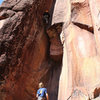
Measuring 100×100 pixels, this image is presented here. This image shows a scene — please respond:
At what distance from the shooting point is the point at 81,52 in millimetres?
6133

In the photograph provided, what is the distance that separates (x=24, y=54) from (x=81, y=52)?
94.6 inches

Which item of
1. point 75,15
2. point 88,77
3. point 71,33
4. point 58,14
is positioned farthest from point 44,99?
point 58,14

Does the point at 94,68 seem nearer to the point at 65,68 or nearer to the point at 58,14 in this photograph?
the point at 65,68

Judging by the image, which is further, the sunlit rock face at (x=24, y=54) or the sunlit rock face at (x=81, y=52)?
the sunlit rock face at (x=24, y=54)

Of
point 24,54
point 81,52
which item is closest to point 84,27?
point 81,52

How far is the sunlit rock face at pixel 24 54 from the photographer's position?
6.30m

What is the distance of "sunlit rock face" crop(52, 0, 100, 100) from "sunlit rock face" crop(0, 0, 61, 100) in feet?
3.49

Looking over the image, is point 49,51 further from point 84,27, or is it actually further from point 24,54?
point 84,27

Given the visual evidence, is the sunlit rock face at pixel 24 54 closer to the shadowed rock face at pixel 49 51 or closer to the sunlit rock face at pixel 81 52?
the shadowed rock face at pixel 49 51

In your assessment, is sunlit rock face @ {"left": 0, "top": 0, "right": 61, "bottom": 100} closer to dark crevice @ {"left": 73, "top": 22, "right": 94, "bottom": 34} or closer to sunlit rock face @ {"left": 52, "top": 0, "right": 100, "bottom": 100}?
sunlit rock face @ {"left": 52, "top": 0, "right": 100, "bottom": 100}

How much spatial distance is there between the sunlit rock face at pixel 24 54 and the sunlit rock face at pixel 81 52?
1064 mm

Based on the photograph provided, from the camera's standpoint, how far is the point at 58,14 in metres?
8.81

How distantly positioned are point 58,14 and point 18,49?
307 centimetres

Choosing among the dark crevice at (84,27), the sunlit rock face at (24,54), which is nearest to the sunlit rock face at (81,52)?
the dark crevice at (84,27)
